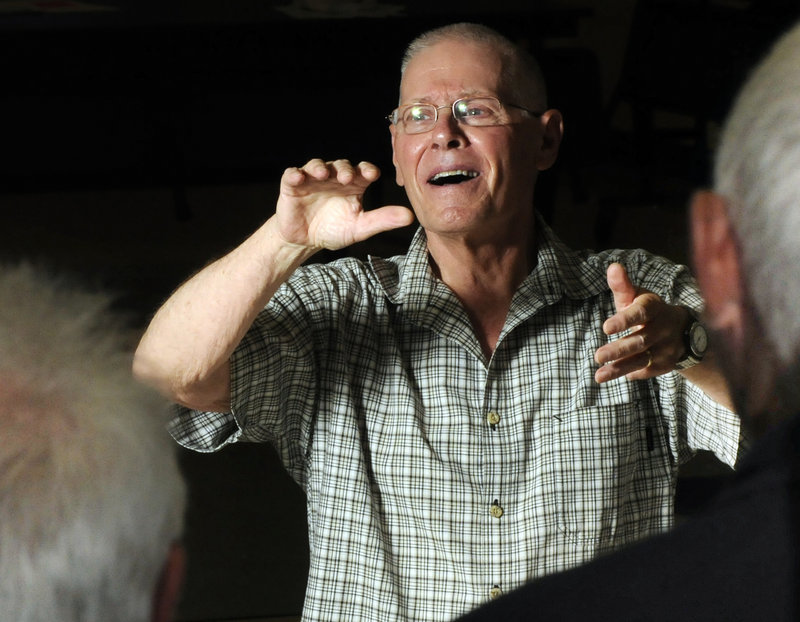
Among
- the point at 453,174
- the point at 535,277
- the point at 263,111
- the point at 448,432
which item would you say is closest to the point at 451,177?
the point at 453,174

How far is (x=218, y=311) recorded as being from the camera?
2.72 feet

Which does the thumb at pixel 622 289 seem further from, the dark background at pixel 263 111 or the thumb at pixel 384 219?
the dark background at pixel 263 111

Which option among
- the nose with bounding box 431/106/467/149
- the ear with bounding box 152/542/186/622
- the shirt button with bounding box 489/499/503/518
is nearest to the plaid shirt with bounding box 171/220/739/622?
the shirt button with bounding box 489/499/503/518

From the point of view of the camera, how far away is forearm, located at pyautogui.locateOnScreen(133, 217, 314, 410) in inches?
32.5

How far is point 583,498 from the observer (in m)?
0.93

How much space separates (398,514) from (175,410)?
23cm

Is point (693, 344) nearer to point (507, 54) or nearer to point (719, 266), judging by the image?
point (507, 54)

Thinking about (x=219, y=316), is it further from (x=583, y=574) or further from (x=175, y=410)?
(x=583, y=574)

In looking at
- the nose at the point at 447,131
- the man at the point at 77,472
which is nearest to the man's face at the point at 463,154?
the nose at the point at 447,131

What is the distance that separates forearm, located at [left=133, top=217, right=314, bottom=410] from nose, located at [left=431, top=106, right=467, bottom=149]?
20cm

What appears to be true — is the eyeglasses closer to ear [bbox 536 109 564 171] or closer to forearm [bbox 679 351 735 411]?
ear [bbox 536 109 564 171]

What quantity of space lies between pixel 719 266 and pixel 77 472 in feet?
0.78

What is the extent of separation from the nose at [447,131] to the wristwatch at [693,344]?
0.28m

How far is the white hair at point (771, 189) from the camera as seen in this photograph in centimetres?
30
